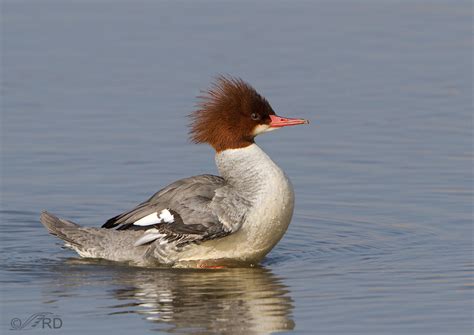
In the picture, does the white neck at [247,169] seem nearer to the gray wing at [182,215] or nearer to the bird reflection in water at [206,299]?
the gray wing at [182,215]

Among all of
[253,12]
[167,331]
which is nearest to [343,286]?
[167,331]

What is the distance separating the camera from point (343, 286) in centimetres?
972

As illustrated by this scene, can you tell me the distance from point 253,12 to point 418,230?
32.5 feet

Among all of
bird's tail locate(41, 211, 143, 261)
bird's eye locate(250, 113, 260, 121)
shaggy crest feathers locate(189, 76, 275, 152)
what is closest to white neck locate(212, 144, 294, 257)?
shaggy crest feathers locate(189, 76, 275, 152)

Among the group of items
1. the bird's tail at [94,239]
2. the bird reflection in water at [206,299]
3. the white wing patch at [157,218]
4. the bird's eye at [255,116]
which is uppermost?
the bird's eye at [255,116]

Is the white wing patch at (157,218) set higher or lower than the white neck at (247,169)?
lower

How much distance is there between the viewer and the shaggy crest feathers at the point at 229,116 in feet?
35.0

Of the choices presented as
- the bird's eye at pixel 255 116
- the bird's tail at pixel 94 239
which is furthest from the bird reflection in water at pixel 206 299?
the bird's eye at pixel 255 116

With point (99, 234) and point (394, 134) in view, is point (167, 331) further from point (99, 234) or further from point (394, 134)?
point (394, 134)

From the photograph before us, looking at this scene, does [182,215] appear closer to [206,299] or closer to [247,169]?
[247,169]

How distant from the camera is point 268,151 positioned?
13.8 m

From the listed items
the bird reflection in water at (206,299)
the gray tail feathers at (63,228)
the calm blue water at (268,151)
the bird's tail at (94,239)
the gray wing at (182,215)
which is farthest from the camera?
the gray tail feathers at (63,228)

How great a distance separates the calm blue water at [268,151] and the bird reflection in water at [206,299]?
0.09 feet

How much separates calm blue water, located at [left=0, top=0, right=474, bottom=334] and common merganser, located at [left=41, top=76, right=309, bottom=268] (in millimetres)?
223
